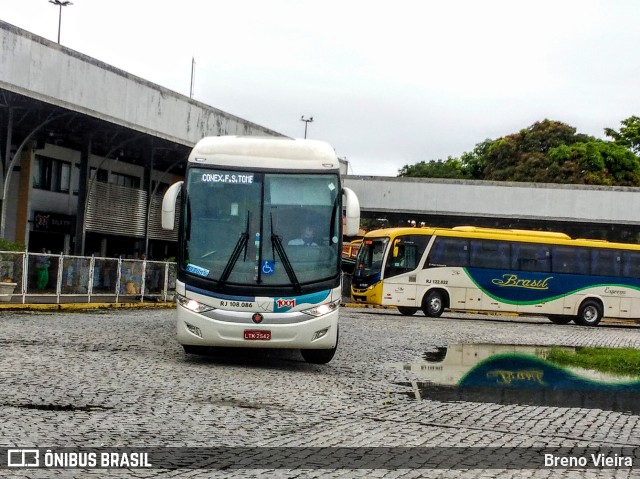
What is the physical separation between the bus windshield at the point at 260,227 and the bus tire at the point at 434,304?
21.4 meters

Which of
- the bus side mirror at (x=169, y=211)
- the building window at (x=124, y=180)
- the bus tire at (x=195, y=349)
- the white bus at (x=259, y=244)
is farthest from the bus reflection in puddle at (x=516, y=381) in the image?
the building window at (x=124, y=180)

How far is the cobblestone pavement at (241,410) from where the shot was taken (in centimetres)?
784

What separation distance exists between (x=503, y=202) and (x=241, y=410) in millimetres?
40717

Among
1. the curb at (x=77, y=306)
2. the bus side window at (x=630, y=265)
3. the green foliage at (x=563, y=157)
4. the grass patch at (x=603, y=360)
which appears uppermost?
the green foliage at (x=563, y=157)

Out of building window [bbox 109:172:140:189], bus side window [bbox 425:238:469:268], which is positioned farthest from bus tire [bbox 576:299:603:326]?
building window [bbox 109:172:140:189]

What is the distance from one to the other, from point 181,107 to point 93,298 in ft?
28.1

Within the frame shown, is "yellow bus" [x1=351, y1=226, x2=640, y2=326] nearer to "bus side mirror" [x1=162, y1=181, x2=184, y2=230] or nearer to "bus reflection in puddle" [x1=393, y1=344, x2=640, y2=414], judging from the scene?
"bus reflection in puddle" [x1=393, y1=344, x2=640, y2=414]

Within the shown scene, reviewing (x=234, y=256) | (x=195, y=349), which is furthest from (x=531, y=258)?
(x=234, y=256)

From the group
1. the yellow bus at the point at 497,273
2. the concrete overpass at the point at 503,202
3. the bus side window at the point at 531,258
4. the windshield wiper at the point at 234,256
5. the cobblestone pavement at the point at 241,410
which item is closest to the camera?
the cobblestone pavement at the point at 241,410

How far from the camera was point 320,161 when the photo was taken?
14.5 meters

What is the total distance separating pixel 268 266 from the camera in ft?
46.0

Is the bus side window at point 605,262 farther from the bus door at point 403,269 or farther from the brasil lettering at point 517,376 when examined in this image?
the brasil lettering at point 517,376

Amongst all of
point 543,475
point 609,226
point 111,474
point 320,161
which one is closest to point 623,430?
point 543,475

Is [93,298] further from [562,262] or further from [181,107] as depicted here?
[562,262]
